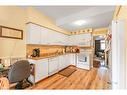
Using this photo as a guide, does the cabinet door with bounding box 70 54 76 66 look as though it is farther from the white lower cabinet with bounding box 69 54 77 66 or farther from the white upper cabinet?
the white upper cabinet

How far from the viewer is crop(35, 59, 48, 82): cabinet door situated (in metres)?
3.25

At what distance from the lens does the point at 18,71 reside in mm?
2449

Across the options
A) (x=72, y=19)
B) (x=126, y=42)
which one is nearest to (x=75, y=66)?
(x=72, y=19)

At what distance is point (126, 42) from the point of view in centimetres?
117

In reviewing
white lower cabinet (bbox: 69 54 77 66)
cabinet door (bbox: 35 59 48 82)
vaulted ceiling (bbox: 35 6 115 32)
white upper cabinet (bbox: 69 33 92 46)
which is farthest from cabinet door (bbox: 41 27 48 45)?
white upper cabinet (bbox: 69 33 92 46)

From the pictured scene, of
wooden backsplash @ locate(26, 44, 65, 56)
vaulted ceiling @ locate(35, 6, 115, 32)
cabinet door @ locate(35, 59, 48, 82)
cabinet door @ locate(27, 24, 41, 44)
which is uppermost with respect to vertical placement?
vaulted ceiling @ locate(35, 6, 115, 32)

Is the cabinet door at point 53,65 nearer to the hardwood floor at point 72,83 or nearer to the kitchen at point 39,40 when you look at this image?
the kitchen at point 39,40

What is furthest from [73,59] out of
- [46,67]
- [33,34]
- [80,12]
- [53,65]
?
[33,34]

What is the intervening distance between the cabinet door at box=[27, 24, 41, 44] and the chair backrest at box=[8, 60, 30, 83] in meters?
1.01

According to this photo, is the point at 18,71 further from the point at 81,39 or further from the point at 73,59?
the point at 81,39

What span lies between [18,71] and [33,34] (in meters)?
1.37

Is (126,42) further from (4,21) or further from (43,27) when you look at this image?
(43,27)

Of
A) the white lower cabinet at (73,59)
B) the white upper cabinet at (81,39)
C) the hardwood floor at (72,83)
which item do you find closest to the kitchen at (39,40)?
the hardwood floor at (72,83)
